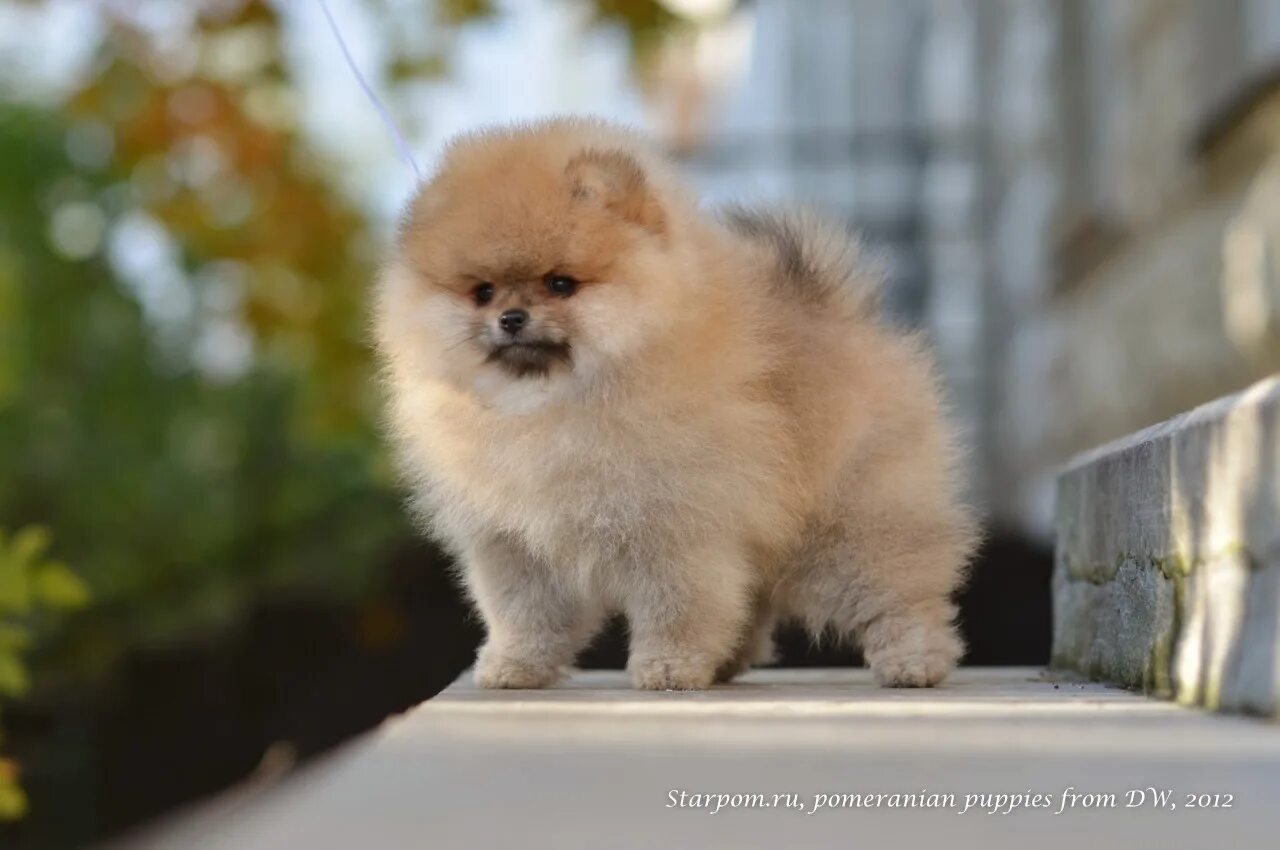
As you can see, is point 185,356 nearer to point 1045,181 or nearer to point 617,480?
point 1045,181

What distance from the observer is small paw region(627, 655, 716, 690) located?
2943mm

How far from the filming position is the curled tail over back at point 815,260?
3.28m

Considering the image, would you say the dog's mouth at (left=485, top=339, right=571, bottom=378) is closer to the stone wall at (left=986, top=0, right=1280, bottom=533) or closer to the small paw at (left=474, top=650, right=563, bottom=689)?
the small paw at (left=474, top=650, right=563, bottom=689)

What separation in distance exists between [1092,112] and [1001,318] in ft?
10.3

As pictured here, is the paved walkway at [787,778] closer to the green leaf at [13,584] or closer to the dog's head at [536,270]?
the dog's head at [536,270]

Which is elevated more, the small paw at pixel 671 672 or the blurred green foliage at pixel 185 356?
the blurred green foliage at pixel 185 356

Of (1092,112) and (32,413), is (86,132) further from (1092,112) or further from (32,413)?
(1092,112)

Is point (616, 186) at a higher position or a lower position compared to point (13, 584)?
higher

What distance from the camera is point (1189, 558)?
100 inches

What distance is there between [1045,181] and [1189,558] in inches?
291

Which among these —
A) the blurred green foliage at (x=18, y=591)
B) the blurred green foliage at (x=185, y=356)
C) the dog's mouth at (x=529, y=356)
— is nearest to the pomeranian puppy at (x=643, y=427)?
the dog's mouth at (x=529, y=356)

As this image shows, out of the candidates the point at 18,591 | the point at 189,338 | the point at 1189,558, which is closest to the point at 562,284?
the point at 1189,558

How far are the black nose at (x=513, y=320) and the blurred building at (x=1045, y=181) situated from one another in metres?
1.07

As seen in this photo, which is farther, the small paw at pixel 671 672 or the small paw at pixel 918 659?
the small paw at pixel 918 659
